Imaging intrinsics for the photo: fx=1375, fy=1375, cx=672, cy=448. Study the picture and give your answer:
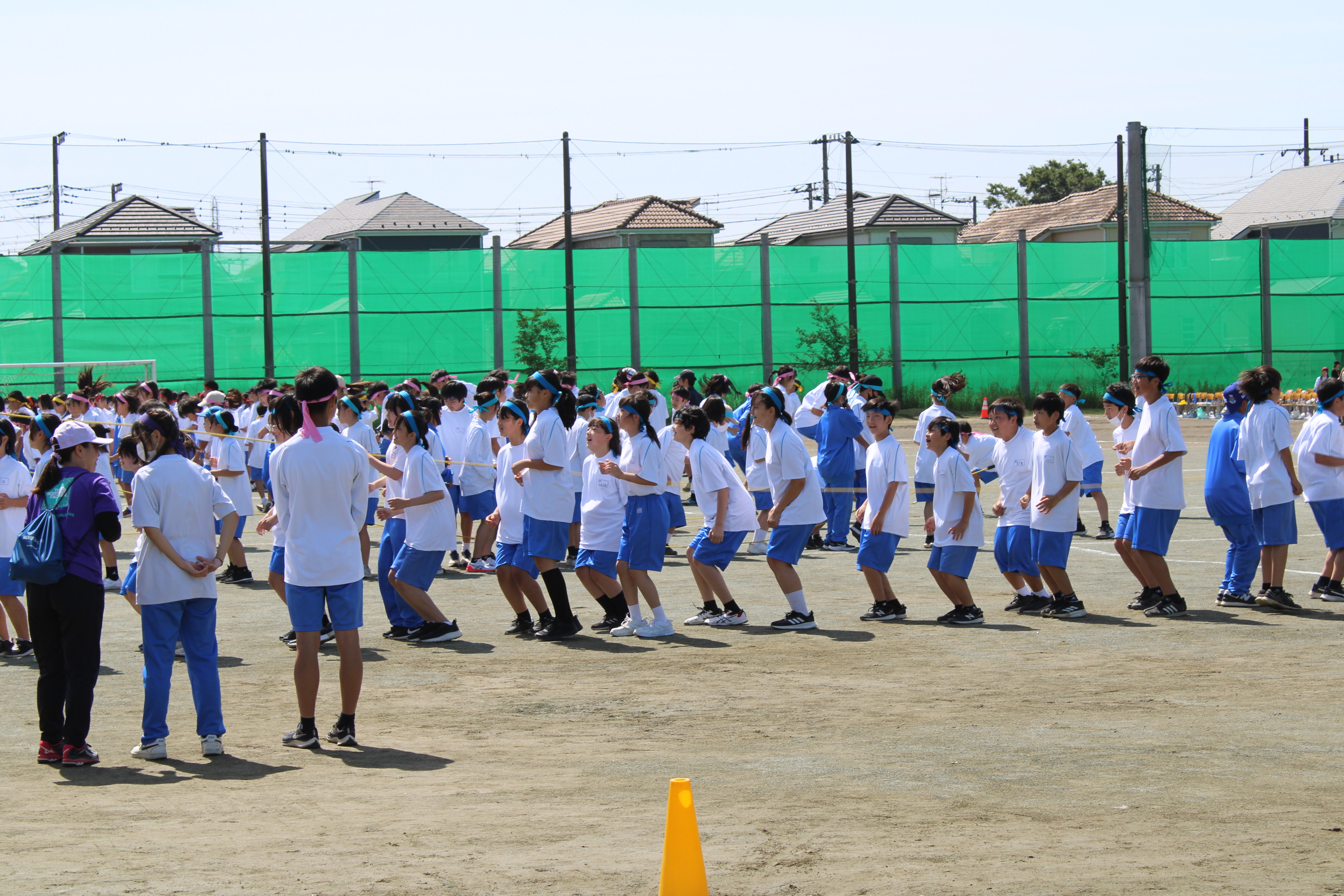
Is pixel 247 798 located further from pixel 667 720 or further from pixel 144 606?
pixel 667 720

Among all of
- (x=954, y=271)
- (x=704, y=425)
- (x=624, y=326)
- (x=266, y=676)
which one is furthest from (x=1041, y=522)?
(x=954, y=271)

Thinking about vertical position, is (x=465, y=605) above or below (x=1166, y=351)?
below

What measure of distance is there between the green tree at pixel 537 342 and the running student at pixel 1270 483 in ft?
99.4

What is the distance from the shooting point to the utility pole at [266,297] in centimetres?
3881

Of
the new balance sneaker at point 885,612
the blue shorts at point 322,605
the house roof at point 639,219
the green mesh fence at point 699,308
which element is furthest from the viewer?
the house roof at point 639,219

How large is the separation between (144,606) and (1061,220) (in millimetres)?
54814

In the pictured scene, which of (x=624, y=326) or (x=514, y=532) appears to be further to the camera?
(x=624, y=326)

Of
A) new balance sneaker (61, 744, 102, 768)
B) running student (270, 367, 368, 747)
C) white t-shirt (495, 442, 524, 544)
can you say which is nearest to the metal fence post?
white t-shirt (495, 442, 524, 544)

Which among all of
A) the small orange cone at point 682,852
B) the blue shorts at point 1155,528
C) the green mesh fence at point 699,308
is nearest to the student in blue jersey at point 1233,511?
the blue shorts at point 1155,528

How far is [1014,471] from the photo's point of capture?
36.8 ft

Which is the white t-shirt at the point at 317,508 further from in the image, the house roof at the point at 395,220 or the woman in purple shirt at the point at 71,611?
the house roof at the point at 395,220

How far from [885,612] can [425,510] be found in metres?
3.67

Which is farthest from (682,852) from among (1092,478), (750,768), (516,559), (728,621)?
(1092,478)

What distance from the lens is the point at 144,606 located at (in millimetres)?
6883
